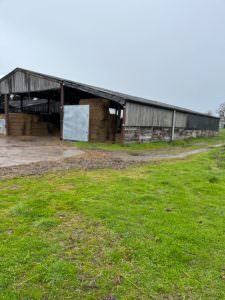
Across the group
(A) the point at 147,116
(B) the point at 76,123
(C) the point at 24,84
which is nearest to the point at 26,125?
(C) the point at 24,84

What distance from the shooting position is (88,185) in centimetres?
595

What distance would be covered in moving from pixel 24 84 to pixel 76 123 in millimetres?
6326

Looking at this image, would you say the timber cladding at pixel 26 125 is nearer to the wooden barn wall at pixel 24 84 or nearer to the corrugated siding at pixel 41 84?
the wooden barn wall at pixel 24 84

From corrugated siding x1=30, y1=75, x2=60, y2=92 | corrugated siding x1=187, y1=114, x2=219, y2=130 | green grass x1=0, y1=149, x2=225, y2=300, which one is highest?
corrugated siding x1=30, y1=75, x2=60, y2=92

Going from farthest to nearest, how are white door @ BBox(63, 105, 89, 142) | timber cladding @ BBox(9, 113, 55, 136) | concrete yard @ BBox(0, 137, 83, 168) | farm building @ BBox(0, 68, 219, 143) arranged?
timber cladding @ BBox(9, 113, 55, 136) → white door @ BBox(63, 105, 89, 142) → farm building @ BBox(0, 68, 219, 143) → concrete yard @ BBox(0, 137, 83, 168)

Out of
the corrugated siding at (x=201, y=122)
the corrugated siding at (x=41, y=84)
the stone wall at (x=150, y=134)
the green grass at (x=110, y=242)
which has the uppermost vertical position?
the corrugated siding at (x=41, y=84)

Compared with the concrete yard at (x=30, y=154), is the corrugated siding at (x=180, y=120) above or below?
above

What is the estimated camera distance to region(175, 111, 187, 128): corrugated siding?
2296cm

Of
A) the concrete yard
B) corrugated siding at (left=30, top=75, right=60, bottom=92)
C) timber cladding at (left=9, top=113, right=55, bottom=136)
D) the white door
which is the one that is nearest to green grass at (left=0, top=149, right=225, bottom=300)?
the concrete yard

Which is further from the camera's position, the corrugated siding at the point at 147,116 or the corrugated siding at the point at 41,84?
the corrugated siding at the point at 41,84

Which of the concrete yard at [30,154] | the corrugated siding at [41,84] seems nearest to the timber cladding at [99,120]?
the corrugated siding at [41,84]

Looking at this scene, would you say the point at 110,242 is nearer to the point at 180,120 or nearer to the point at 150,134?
the point at 150,134

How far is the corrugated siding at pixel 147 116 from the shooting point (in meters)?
16.5

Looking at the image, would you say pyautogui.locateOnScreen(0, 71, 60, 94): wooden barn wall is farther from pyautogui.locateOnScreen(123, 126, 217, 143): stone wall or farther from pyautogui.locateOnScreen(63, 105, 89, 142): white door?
pyautogui.locateOnScreen(123, 126, 217, 143): stone wall
